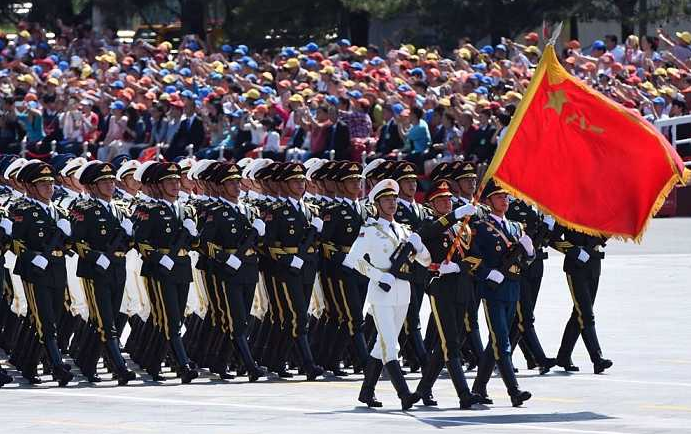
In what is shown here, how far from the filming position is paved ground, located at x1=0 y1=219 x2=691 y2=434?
14.7 m

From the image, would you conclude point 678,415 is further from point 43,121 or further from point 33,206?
point 43,121

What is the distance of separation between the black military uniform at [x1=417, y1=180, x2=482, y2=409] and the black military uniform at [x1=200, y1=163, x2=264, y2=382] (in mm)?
2541

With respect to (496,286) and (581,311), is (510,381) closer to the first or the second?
(496,286)

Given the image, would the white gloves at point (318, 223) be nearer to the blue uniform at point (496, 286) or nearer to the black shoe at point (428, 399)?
the blue uniform at point (496, 286)

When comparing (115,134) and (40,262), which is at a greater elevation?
(40,262)

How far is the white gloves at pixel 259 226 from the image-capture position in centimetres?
1802

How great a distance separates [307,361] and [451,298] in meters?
2.51

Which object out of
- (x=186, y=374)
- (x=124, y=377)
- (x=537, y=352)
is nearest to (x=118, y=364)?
(x=124, y=377)

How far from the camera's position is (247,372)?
18062 millimetres

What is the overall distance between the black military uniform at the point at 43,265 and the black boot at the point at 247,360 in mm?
1479

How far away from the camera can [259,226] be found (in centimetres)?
1802

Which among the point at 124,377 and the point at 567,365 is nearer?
the point at 124,377

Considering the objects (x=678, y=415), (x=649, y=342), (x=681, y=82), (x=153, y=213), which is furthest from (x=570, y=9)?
(x=678, y=415)

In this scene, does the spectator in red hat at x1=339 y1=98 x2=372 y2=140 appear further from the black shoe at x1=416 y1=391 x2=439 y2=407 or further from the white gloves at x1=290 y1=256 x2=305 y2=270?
the black shoe at x1=416 y1=391 x2=439 y2=407
